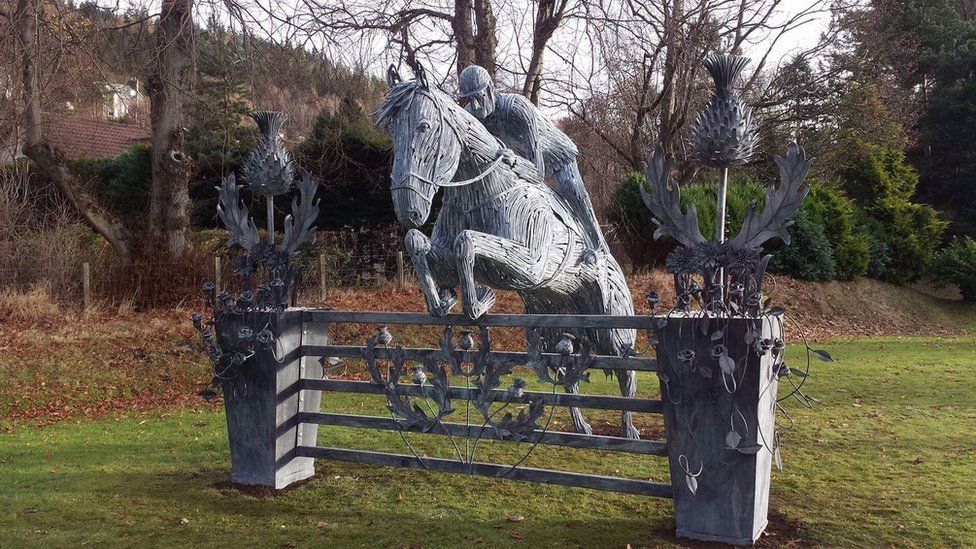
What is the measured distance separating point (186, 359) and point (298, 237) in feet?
20.3

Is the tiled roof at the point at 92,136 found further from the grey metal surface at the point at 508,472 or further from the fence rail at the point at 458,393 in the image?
the grey metal surface at the point at 508,472

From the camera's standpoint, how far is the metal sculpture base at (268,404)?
4781mm

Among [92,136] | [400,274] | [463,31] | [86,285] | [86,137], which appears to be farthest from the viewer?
[86,137]

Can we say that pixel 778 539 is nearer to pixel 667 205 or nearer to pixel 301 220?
pixel 667 205

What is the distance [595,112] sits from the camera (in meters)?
15.7

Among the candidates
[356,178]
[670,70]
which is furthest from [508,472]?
[670,70]

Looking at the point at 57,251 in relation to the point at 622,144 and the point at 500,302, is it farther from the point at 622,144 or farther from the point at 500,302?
the point at 622,144

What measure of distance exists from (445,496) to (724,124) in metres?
2.74

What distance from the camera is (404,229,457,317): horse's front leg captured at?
13.1ft

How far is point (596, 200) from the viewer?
2214 cm

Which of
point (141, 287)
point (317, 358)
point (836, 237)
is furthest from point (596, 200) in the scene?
point (317, 358)

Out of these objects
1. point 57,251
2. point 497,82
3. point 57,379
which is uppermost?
point 497,82

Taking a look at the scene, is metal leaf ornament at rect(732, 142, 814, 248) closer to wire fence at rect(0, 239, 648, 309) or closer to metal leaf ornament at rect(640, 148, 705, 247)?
metal leaf ornament at rect(640, 148, 705, 247)

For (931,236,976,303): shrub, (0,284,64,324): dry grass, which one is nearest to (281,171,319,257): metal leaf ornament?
(0,284,64,324): dry grass
